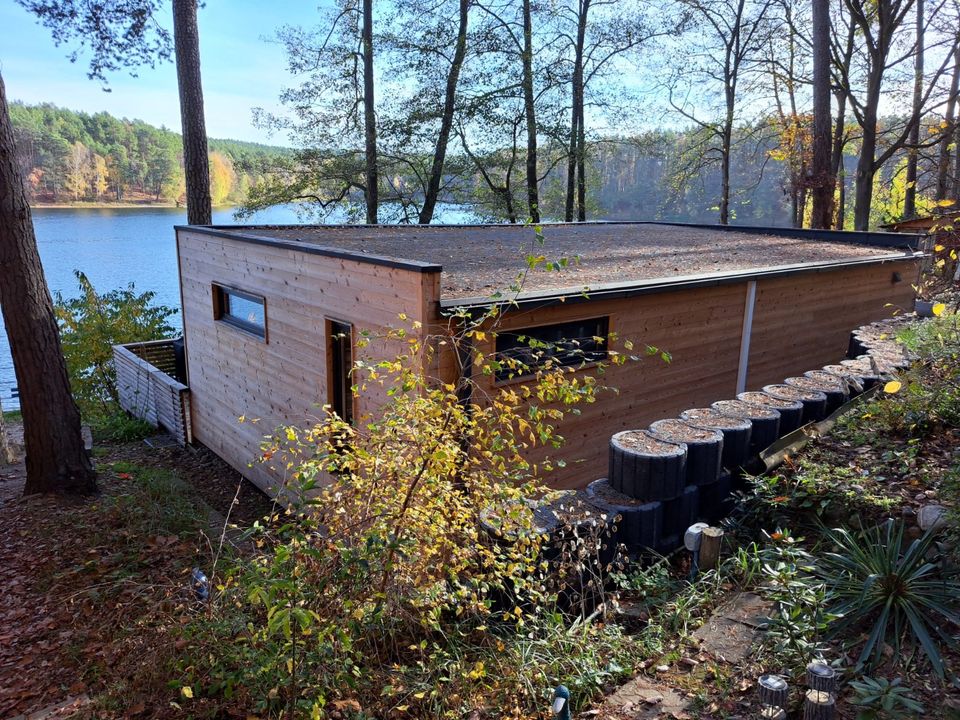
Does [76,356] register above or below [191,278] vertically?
below

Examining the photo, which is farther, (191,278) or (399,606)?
(191,278)

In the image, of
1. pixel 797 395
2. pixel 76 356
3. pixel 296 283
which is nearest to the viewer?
pixel 797 395

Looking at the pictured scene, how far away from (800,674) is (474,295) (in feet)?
11.1

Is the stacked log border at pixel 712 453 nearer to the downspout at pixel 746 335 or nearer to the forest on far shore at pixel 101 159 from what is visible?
the downspout at pixel 746 335

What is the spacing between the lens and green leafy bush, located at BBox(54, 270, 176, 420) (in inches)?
480

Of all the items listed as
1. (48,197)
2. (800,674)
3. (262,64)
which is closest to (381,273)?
(800,674)

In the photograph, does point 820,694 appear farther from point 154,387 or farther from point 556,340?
point 154,387

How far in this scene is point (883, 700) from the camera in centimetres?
245

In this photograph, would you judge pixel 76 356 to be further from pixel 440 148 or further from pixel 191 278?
pixel 440 148

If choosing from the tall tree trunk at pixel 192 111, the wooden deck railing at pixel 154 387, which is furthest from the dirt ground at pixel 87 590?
the tall tree trunk at pixel 192 111

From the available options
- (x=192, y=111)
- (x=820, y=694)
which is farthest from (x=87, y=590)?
(x=192, y=111)

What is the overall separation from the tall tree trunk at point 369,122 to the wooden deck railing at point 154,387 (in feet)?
24.5

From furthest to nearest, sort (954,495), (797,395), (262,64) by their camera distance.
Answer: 1. (262,64)
2. (797,395)
3. (954,495)

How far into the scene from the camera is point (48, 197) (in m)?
32.8
